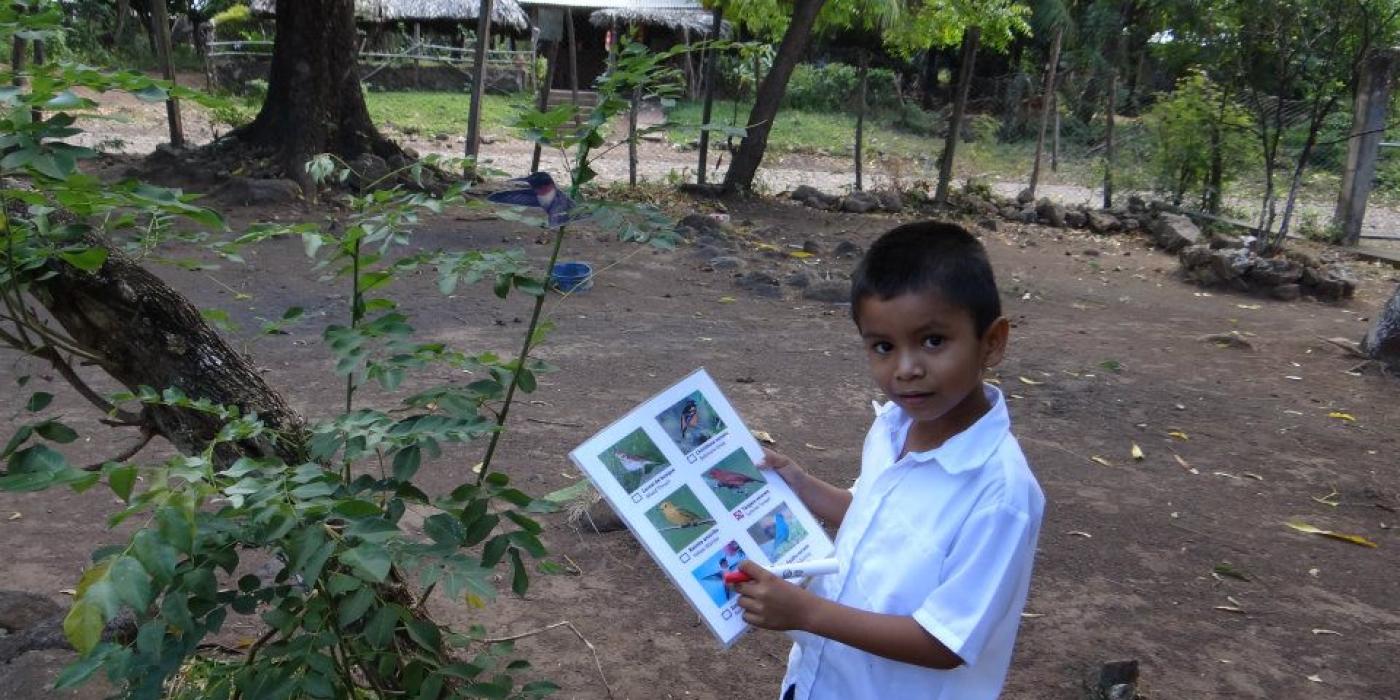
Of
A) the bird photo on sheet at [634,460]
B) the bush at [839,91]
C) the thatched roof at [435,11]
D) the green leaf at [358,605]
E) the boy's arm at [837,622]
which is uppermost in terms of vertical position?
the thatched roof at [435,11]

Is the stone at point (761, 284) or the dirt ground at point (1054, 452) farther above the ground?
the stone at point (761, 284)

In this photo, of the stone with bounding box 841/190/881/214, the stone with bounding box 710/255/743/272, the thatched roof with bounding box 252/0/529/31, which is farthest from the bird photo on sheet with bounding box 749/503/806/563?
the thatched roof with bounding box 252/0/529/31

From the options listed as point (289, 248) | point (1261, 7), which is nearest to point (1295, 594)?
point (289, 248)

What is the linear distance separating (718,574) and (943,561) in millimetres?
323

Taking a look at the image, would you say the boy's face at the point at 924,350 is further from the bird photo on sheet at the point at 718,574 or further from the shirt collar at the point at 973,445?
the bird photo on sheet at the point at 718,574

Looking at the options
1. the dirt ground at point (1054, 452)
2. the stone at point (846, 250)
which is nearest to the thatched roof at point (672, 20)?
the stone at point (846, 250)

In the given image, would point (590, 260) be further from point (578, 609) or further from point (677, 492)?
point (677, 492)

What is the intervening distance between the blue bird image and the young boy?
0.48 m

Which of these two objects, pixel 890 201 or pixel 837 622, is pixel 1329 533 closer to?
pixel 837 622

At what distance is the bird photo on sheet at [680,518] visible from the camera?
65.9 inches

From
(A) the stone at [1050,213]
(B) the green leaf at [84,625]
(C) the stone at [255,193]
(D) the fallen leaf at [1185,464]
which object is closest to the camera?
(B) the green leaf at [84,625]

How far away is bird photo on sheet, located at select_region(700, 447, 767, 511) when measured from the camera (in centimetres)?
177

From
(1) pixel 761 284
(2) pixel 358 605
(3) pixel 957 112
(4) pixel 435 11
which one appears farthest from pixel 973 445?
(4) pixel 435 11

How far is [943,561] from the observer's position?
62.3 inches
